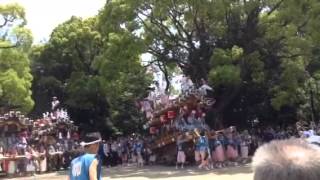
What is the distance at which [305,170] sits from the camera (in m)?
1.97

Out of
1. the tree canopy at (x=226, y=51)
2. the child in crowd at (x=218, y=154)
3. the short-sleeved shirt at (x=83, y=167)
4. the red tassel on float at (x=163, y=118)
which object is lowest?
the short-sleeved shirt at (x=83, y=167)

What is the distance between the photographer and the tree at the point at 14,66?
30.3 metres

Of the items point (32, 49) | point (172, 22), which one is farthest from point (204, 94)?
point (32, 49)

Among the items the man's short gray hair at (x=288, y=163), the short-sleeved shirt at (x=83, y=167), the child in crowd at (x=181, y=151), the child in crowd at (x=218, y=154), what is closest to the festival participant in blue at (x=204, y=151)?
the child in crowd at (x=218, y=154)

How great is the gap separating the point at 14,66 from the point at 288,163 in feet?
101

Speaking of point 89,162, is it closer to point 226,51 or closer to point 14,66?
point 226,51

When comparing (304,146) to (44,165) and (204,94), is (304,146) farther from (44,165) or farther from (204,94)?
(44,165)

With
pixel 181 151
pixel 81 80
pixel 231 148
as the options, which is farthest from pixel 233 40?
pixel 81 80

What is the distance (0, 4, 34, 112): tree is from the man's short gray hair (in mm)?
28931

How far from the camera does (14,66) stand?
31516 mm

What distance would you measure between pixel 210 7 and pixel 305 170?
23122 mm

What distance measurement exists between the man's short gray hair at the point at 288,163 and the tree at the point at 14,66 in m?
28.9

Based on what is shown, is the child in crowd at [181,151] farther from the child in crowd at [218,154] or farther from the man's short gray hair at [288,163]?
the man's short gray hair at [288,163]

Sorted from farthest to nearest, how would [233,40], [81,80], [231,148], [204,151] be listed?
[81,80] → [233,40] → [231,148] → [204,151]
